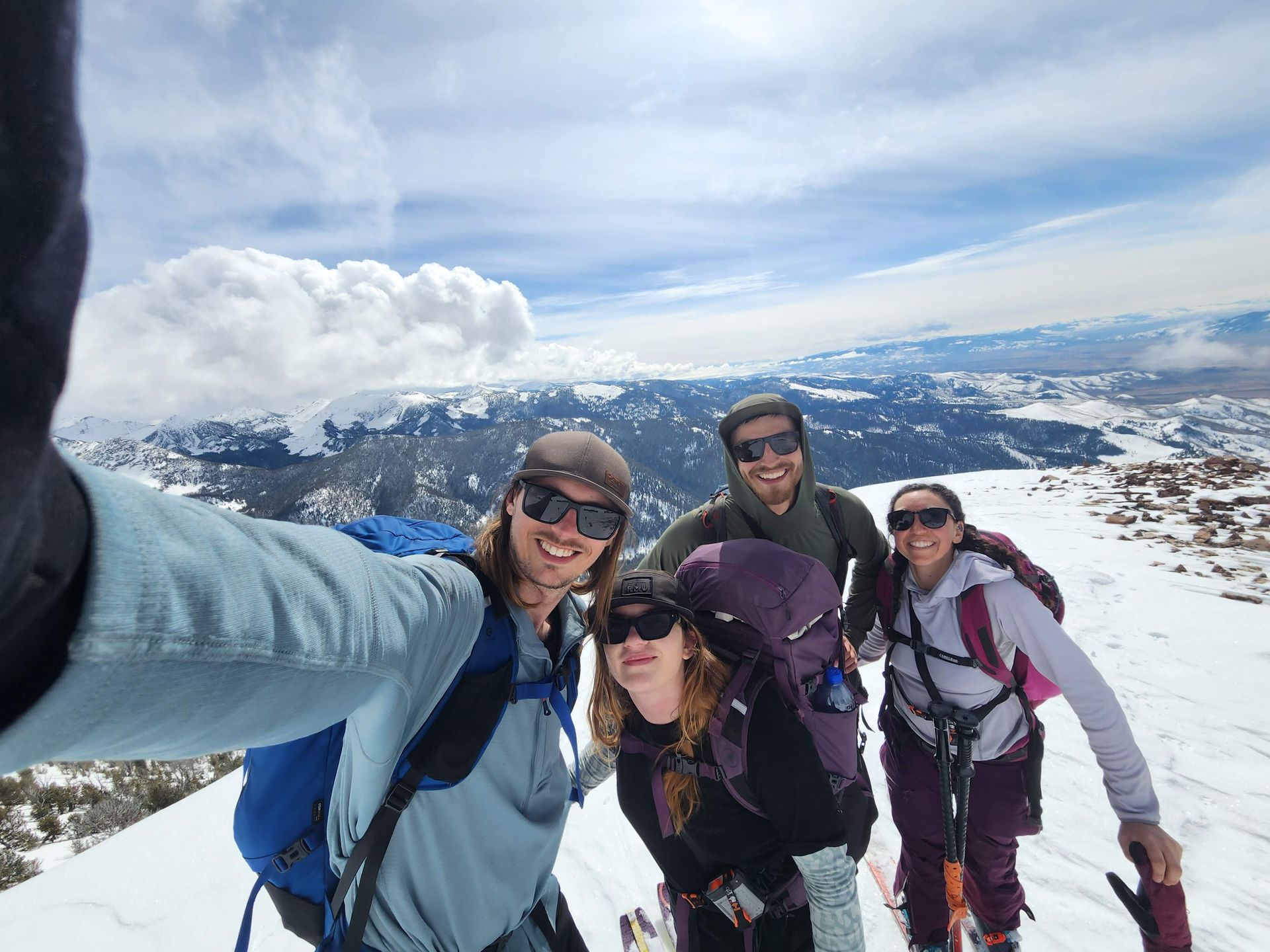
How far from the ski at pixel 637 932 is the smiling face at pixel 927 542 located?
9.54 feet

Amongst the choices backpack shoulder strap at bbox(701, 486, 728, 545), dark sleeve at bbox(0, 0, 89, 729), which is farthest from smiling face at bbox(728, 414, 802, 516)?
dark sleeve at bbox(0, 0, 89, 729)

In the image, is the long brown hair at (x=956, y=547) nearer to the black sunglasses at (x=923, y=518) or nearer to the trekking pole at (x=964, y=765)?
the black sunglasses at (x=923, y=518)

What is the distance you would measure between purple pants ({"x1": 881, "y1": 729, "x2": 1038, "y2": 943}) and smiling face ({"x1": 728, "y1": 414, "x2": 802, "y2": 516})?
169 centimetres

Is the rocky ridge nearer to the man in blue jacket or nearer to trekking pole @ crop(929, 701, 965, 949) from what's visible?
trekking pole @ crop(929, 701, 965, 949)

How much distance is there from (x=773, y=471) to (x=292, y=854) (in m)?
3.12

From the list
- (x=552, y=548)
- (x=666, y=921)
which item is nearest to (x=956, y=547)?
(x=552, y=548)

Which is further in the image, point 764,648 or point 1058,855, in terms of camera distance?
point 1058,855

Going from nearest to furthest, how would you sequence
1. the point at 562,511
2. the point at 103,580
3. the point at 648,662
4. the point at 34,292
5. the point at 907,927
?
the point at 34,292 → the point at 103,580 → the point at 562,511 → the point at 648,662 → the point at 907,927

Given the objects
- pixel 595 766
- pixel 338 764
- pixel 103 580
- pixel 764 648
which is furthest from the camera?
pixel 595 766

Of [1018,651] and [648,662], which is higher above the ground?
[648,662]

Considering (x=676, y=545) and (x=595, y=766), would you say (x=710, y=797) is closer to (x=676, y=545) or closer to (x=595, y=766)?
(x=595, y=766)

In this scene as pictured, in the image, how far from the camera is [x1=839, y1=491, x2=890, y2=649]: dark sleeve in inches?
141

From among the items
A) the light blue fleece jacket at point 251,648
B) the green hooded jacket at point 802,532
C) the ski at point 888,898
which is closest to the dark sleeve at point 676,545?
the green hooded jacket at point 802,532

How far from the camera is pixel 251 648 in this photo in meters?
0.68
